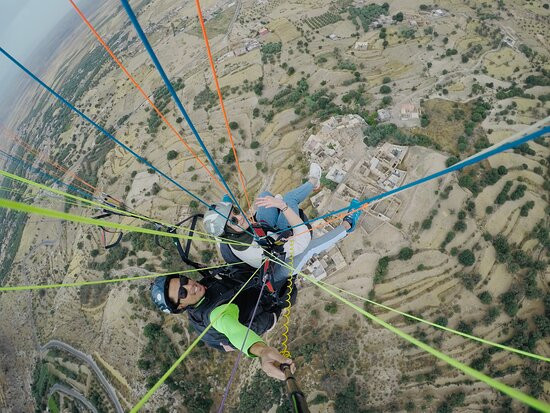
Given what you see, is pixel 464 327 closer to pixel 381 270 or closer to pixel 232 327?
pixel 381 270

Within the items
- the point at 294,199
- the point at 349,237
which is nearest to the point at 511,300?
the point at 349,237

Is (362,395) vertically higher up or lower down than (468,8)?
lower down

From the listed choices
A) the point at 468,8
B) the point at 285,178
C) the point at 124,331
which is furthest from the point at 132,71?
the point at 468,8

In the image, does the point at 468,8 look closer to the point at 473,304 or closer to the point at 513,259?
the point at 513,259

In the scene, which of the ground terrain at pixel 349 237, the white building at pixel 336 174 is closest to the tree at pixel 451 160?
the ground terrain at pixel 349 237

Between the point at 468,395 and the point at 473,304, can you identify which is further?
the point at 473,304

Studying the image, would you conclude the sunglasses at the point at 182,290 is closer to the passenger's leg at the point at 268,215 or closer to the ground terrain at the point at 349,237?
the passenger's leg at the point at 268,215
